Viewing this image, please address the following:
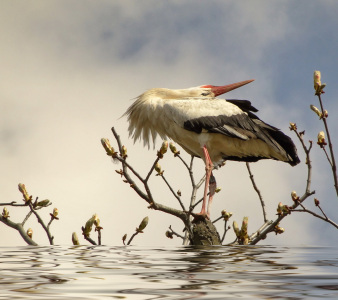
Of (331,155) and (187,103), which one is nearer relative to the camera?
(331,155)

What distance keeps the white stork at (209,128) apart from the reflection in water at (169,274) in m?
3.48

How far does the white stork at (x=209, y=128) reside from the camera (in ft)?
28.0

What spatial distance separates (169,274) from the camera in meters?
3.39

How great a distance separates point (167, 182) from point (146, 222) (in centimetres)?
81

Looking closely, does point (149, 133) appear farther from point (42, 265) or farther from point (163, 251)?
point (42, 265)

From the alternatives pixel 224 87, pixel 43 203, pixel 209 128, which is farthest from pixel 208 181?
pixel 43 203

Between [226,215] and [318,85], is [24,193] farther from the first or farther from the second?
[318,85]

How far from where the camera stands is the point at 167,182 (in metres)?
7.66

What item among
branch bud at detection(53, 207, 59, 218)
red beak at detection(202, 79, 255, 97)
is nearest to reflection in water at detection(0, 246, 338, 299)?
branch bud at detection(53, 207, 59, 218)

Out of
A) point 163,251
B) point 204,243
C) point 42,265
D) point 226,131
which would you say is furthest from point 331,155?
point 42,265

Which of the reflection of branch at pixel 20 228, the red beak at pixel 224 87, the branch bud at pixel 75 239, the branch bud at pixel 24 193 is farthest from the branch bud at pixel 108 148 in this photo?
the red beak at pixel 224 87

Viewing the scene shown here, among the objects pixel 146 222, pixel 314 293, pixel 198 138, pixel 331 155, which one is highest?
pixel 198 138

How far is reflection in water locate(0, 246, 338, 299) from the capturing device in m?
2.66

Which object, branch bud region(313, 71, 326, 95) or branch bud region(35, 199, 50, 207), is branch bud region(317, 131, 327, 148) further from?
branch bud region(35, 199, 50, 207)
